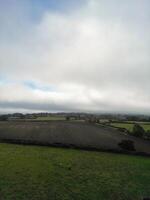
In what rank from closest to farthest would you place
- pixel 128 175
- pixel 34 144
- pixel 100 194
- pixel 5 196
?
pixel 5 196 < pixel 100 194 < pixel 128 175 < pixel 34 144

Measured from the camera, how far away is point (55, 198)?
42.5 ft

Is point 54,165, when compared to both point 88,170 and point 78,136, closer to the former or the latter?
point 88,170

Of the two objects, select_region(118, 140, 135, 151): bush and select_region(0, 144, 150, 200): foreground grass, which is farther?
select_region(118, 140, 135, 151): bush

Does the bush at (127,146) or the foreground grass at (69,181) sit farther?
the bush at (127,146)

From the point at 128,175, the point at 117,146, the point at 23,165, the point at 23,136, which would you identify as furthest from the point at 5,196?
the point at 23,136

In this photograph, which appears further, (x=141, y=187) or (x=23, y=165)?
(x=23, y=165)

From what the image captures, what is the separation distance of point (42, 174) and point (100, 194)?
5806 mm

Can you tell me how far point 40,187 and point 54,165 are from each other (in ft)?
23.5

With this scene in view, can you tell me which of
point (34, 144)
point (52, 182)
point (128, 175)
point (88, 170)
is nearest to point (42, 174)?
point (52, 182)

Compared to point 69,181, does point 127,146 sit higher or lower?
higher

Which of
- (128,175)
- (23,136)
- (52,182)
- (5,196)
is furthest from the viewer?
(23,136)

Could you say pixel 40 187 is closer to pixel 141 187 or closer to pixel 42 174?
pixel 42 174

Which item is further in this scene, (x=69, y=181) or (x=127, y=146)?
(x=127, y=146)

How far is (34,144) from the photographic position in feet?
119
